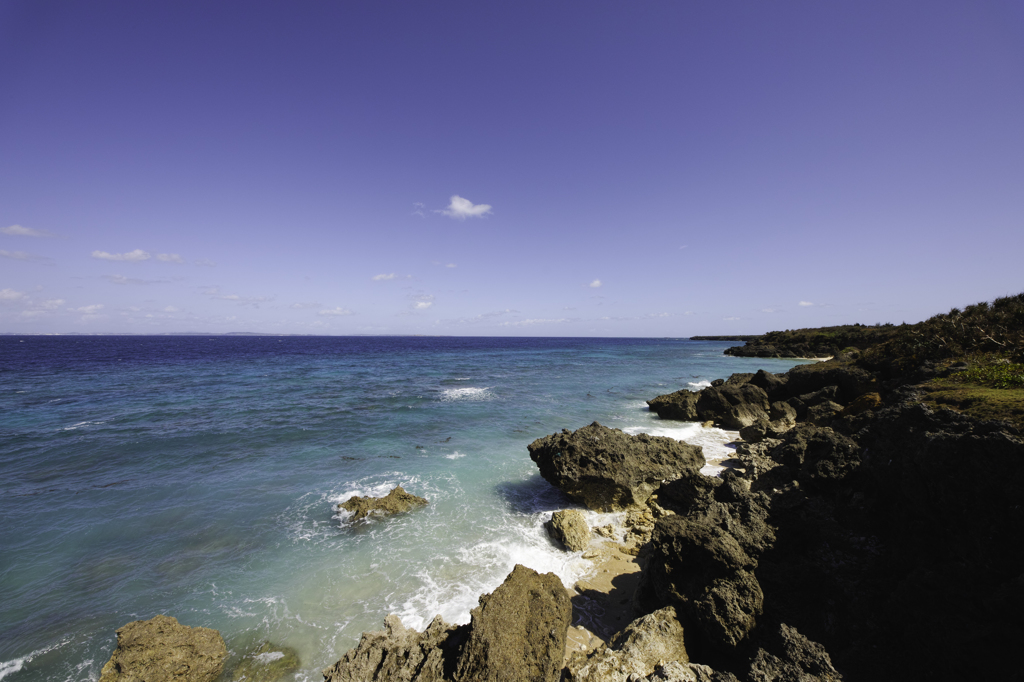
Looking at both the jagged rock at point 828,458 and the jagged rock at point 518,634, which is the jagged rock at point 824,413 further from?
the jagged rock at point 518,634

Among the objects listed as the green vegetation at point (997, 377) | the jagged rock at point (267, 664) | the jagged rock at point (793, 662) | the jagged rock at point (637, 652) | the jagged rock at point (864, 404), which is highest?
the green vegetation at point (997, 377)

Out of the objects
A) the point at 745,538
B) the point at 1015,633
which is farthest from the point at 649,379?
the point at 1015,633

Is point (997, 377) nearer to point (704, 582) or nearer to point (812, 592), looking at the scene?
point (812, 592)

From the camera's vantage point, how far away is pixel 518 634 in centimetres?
545

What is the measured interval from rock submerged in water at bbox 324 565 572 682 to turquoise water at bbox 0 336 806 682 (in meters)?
1.65

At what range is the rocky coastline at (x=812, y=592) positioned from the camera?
13.2 ft

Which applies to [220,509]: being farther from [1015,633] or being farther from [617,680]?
[1015,633]

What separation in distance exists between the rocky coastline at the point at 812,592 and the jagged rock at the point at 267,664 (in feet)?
5.77

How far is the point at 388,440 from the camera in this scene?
59.1 ft

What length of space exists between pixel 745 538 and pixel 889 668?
210 cm

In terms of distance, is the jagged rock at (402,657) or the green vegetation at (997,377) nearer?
the jagged rock at (402,657)

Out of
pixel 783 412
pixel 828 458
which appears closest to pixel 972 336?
pixel 783 412

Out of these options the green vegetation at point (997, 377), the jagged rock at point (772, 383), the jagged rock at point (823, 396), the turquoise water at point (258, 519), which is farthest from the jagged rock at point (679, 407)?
the green vegetation at point (997, 377)

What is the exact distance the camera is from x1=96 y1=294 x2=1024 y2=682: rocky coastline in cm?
401
